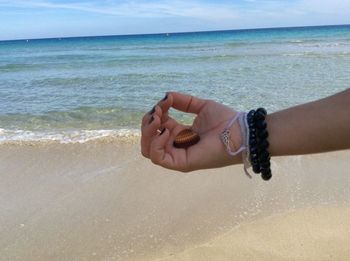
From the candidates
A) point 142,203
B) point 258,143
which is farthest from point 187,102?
point 142,203

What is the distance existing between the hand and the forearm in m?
0.13

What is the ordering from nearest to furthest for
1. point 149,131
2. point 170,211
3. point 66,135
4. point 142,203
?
1. point 149,131
2. point 170,211
3. point 142,203
4. point 66,135

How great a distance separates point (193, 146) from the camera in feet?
5.14

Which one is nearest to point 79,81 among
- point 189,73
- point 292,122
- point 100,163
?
point 189,73

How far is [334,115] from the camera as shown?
4.48 feet

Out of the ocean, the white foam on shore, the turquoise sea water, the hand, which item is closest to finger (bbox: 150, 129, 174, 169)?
the hand

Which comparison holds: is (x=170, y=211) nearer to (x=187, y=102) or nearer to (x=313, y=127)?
(x=187, y=102)

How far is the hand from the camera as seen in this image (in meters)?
1.54

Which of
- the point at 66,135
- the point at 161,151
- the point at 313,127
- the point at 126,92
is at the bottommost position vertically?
the point at 66,135

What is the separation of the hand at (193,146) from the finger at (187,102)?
0.03 m

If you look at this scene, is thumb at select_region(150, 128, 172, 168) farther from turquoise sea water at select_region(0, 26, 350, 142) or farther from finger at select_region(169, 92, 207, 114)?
turquoise sea water at select_region(0, 26, 350, 142)

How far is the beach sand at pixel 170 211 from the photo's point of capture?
304 centimetres

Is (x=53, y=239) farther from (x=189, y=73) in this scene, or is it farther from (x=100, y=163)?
(x=189, y=73)

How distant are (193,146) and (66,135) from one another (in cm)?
507
